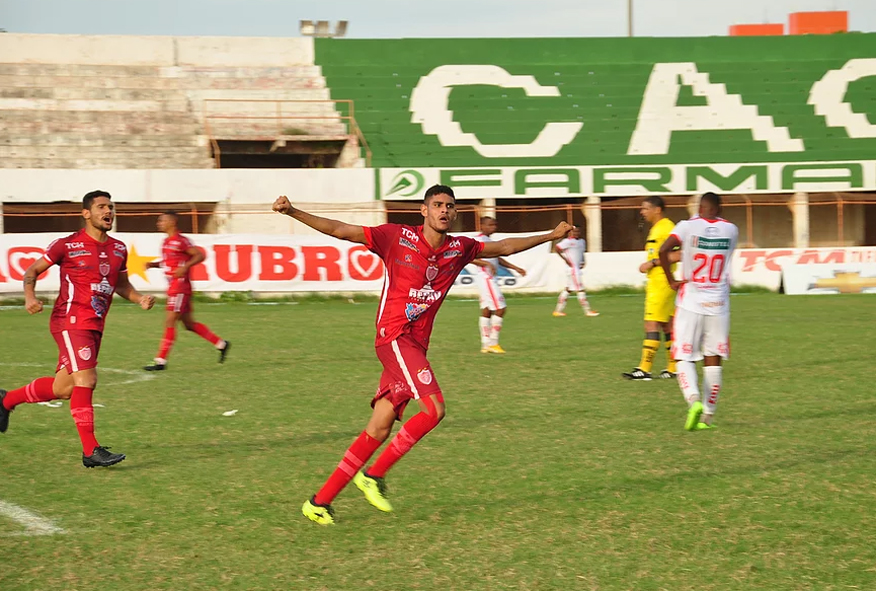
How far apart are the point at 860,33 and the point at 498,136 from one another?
45.3 feet

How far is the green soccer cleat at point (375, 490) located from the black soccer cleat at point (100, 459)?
6.83 ft

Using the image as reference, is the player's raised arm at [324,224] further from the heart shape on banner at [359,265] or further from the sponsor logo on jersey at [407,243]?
the heart shape on banner at [359,265]

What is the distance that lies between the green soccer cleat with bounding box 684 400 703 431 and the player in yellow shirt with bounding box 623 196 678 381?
2443mm

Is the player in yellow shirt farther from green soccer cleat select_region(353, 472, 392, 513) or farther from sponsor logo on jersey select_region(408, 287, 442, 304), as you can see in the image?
green soccer cleat select_region(353, 472, 392, 513)

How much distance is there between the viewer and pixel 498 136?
32.6 m

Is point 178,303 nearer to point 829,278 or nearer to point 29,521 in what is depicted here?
point 29,521

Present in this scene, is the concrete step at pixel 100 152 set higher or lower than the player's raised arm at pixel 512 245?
higher

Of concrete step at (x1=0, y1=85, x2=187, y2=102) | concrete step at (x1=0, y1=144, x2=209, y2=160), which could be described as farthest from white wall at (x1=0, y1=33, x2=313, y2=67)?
concrete step at (x1=0, y1=144, x2=209, y2=160)

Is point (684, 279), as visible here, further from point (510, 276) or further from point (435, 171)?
point (435, 171)

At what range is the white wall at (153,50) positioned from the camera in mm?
34250

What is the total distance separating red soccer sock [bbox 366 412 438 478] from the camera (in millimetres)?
5980

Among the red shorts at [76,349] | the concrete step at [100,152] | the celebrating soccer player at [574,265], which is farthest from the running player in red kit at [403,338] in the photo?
the concrete step at [100,152]

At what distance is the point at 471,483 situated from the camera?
6953mm

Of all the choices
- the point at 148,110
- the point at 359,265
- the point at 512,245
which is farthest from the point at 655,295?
the point at 148,110
